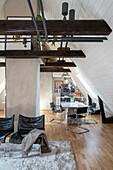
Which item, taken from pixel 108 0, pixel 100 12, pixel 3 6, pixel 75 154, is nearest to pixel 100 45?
pixel 100 12

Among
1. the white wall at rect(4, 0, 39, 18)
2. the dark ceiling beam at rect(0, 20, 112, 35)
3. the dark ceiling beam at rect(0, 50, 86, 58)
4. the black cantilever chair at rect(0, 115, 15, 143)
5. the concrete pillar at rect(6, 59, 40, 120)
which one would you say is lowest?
the black cantilever chair at rect(0, 115, 15, 143)

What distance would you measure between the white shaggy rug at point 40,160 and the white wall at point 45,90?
6075mm

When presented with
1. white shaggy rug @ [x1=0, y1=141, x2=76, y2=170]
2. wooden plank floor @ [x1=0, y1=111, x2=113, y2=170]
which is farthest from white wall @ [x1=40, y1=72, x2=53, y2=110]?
white shaggy rug @ [x1=0, y1=141, x2=76, y2=170]

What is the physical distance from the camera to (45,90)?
33.0 feet

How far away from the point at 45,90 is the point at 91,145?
6287 millimetres

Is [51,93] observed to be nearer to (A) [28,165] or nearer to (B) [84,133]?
(B) [84,133]

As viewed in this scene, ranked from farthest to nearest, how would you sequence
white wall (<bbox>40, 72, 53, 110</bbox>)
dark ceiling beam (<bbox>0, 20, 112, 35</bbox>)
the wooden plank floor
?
1. white wall (<bbox>40, 72, 53, 110</bbox>)
2. the wooden plank floor
3. dark ceiling beam (<bbox>0, 20, 112, 35</bbox>)

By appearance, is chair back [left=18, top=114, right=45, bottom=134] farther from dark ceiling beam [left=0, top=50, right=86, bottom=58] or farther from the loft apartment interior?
dark ceiling beam [left=0, top=50, right=86, bottom=58]

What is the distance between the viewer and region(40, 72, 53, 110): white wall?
10.1 meters

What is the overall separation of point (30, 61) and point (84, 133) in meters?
3.20

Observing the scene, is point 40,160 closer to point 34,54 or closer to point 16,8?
point 34,54

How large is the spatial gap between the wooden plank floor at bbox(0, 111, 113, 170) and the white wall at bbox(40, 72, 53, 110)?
418 centimetres

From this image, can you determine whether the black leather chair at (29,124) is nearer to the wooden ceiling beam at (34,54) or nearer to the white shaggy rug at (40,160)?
the white shaggy rug at (40,160)

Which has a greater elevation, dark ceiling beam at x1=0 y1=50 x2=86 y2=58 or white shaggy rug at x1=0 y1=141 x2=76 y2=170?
dark ceiling beam at x1=0 y1=50 x2=86 y2=58
